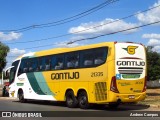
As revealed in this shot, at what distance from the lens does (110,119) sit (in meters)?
16.8

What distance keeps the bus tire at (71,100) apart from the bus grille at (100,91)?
2.09m

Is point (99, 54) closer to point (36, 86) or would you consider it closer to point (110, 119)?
point (110, 119)

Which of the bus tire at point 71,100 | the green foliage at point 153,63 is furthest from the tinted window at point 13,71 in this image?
the green foliage at point 153,63

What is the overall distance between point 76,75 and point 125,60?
322 cm

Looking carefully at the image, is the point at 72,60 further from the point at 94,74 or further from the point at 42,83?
the point at 42,83

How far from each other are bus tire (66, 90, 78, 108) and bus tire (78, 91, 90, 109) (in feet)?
1.19

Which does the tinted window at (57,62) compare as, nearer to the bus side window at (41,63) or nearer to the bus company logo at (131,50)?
the bus side window at (41,63)

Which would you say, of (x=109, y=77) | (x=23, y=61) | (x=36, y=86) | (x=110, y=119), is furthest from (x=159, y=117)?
(x=23, y=61)

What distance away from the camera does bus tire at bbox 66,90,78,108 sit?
2311 centimetres

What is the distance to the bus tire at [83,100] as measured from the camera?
22203mm

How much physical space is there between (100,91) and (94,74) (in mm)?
940


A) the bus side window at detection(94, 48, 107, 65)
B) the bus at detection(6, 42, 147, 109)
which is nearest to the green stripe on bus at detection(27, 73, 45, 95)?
the bus at detection(6, 42, 147, 109)

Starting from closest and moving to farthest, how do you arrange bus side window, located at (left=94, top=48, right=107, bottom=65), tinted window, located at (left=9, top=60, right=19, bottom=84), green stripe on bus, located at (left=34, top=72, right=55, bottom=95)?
bus side window, located at (left=94, top=48, right=107, bottom=65), green stripe on bus, located at (left=34, top=72, right=55, bottom=95), tinted window, located at (left=9, top=60, right=19, bottom=84)

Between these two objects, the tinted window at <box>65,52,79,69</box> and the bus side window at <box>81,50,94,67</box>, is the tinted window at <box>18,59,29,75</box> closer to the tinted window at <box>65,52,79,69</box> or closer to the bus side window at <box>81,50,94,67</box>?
the tinted window at <box>65,52,79,69</box>
